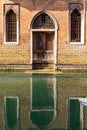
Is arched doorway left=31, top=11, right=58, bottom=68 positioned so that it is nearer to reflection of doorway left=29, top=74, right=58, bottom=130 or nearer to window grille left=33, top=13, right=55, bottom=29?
window grille left=33, top=13, right=55, bottom=29

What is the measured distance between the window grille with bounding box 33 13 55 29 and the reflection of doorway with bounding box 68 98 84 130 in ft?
31.9

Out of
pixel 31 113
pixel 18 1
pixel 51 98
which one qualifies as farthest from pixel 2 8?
pixel 31 113

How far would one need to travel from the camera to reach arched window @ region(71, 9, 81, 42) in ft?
72.0

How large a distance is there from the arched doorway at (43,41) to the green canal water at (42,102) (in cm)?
317

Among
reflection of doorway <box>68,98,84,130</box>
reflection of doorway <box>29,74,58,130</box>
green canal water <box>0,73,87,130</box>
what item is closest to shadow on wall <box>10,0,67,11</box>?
green canal water <box>0,73,87,130</box>

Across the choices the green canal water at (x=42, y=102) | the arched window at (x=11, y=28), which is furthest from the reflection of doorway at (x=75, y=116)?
the arched window at (x=11, y=28)

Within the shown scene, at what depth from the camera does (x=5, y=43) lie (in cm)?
2192

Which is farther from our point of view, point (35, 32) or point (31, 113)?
point (35, 32)

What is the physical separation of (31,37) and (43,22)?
111cm

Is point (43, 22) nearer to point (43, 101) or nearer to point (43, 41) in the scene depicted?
point (43, 41)

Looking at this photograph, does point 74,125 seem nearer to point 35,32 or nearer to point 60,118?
point 60,118

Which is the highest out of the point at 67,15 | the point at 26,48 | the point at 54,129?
the point at 67,15

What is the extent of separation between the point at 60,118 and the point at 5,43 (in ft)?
39.7

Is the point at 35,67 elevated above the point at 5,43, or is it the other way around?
the point at 5,43
